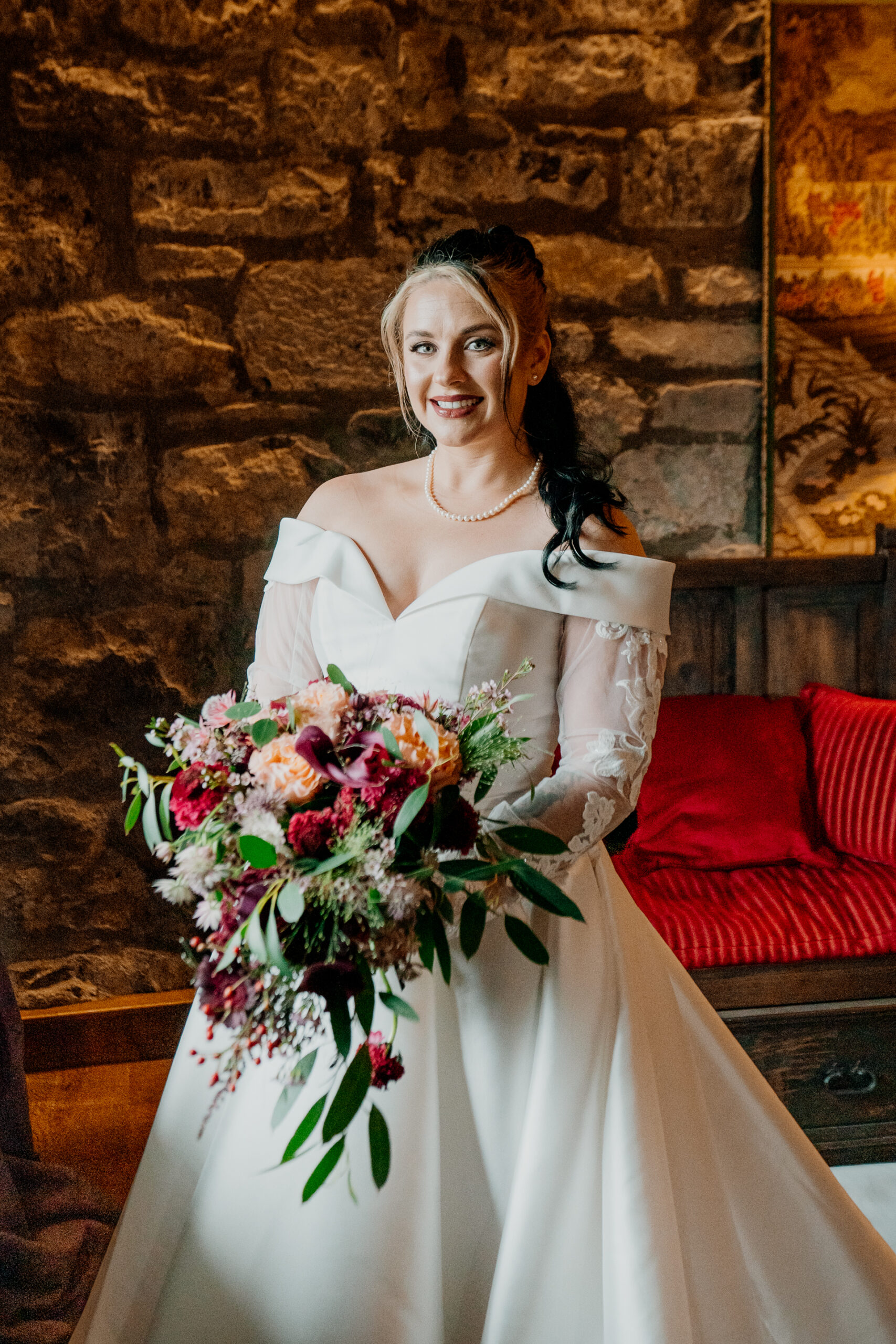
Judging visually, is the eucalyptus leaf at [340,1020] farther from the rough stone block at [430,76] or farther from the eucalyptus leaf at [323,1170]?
the rough stone block at [430,76]

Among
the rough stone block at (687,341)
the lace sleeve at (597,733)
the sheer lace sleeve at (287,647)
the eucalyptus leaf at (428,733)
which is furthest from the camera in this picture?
the rough stone block at (687,341)

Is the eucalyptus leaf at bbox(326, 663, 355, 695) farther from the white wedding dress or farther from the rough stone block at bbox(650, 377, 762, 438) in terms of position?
the rough stone block at bbox(650, 377, 762, 438)

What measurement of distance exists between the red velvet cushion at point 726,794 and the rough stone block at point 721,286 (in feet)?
3.53

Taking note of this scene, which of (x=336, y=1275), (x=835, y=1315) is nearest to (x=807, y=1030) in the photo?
(x=835, y=1315)

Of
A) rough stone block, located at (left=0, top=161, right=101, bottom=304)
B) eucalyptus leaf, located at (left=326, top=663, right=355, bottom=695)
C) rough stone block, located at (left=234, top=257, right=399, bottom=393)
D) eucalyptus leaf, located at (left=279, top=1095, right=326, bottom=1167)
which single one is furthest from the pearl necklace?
rough stone block, located at (left=0, top=161, right=101, bottom=304)

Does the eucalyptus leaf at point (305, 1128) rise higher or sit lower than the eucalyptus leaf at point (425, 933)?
lower

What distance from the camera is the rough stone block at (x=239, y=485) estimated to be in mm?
2555

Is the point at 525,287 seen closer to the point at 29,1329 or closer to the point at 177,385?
the point at 177,385

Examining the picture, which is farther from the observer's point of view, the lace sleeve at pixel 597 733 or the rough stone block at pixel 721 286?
the rough stone block at pixel 721 286

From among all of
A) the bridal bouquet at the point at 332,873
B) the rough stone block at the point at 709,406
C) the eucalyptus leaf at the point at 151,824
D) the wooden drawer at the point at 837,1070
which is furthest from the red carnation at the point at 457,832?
the rough stone block at the point at 709,406

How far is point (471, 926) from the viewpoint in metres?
1.02

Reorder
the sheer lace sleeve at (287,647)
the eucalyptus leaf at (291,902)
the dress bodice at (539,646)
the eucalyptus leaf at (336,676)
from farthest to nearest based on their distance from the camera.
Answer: the sheer lace sleeve at (287,647) < the dress bodice at (539,646) < the eucalyptus leaf at (336,676) < the eucalyptus leaf at (291,902)

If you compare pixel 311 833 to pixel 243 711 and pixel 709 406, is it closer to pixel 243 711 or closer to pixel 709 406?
pixel 243 711

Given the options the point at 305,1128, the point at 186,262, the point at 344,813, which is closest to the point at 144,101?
the point at 186,262
